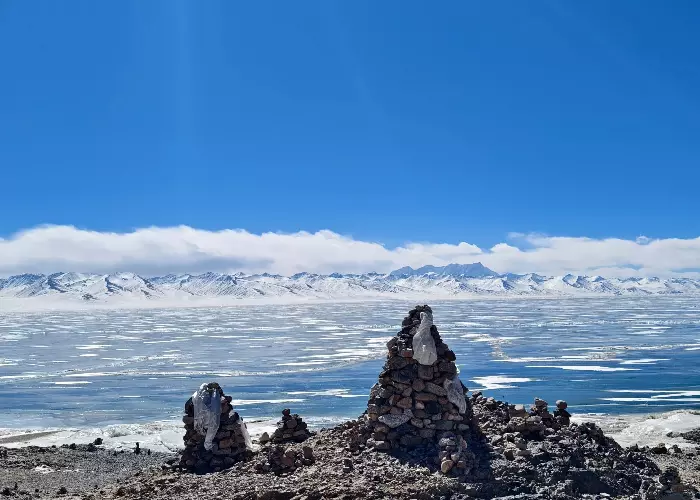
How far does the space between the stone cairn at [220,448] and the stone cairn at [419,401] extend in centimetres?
369

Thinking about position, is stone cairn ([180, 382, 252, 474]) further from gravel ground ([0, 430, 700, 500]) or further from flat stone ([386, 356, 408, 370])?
flat stone ([386, 356, 408, 370])

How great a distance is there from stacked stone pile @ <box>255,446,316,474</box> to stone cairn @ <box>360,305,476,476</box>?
1.43 metres

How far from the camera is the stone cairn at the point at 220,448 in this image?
54.8 ft

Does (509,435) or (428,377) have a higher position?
(428,377)

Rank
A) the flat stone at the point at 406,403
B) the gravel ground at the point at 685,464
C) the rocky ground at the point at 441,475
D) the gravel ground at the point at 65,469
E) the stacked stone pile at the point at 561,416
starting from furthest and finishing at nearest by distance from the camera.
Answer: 1. the gravel ground at the point at 65,469
2. the gravel ground at the point at 685,464
3. the stacked stone pile at the point at 561,416
4. the flat stone at the point at 406,403
5. the rocky ground at the point at 441,475

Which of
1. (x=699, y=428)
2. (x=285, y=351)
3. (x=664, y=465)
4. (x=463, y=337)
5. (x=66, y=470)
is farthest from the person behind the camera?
(x=463, y=337)

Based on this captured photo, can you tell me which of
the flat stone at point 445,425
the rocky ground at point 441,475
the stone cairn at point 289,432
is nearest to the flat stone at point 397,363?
the flat stone at point 445,425

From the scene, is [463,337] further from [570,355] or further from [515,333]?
[570,355]

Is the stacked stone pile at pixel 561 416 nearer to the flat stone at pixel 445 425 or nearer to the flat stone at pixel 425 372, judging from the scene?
the flat stone at pixel 445 425

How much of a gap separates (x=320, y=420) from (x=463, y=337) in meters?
55.4

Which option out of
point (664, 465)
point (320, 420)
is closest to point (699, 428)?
point (664, 465)

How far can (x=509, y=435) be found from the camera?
585 inches

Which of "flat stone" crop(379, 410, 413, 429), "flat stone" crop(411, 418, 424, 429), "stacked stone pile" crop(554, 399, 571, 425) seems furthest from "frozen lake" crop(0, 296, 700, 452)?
"flat stone" crop(411, 418, 424, 429)

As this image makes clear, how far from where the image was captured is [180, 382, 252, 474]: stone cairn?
54.8ft
